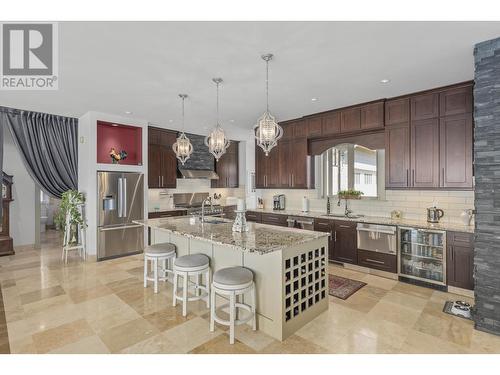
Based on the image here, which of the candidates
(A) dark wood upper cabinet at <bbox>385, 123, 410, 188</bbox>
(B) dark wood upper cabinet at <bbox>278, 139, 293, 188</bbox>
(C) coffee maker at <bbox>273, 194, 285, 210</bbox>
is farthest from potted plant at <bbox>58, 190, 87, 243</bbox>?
(A) dark wood upper cabinet at <bbox>385, 123, 410, 188</bbox>

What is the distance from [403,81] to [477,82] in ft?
3.23

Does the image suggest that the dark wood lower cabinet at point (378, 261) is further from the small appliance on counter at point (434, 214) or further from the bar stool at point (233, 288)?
the bar stool at point (233, 288)

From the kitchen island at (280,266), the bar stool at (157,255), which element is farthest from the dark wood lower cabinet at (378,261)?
the bar stool at (157,255)

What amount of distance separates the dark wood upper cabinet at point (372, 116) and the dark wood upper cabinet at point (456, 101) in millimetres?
824

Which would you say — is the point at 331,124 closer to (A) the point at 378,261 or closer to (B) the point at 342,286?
(A) the point at 378,261

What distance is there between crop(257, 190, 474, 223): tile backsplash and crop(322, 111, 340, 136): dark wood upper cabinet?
1.37 m

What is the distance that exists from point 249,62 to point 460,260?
3.71 m

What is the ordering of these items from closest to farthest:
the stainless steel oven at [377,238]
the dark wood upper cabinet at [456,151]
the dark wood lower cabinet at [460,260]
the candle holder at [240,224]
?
the candle holder at [240,224] → the dark wood lower cabinet at [460,260] → the dark wood upper cabinet at [456,151] → the stainless steel oven at [377,238]

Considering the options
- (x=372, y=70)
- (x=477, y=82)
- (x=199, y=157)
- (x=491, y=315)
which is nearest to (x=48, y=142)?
(x=199, y=157)

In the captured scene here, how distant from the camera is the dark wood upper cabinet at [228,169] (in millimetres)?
7730

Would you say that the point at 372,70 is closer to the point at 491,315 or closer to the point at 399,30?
the point at 399,30

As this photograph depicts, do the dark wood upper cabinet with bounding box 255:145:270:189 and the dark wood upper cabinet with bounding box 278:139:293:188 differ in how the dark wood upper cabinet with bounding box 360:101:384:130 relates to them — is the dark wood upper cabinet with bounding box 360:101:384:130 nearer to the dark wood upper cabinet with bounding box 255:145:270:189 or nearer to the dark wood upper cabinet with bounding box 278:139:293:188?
the dark wood upper cabinet with bounding box 278:139:293:188

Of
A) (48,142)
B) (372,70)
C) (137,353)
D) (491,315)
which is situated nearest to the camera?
(137,353)

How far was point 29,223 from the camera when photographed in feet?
19.4
